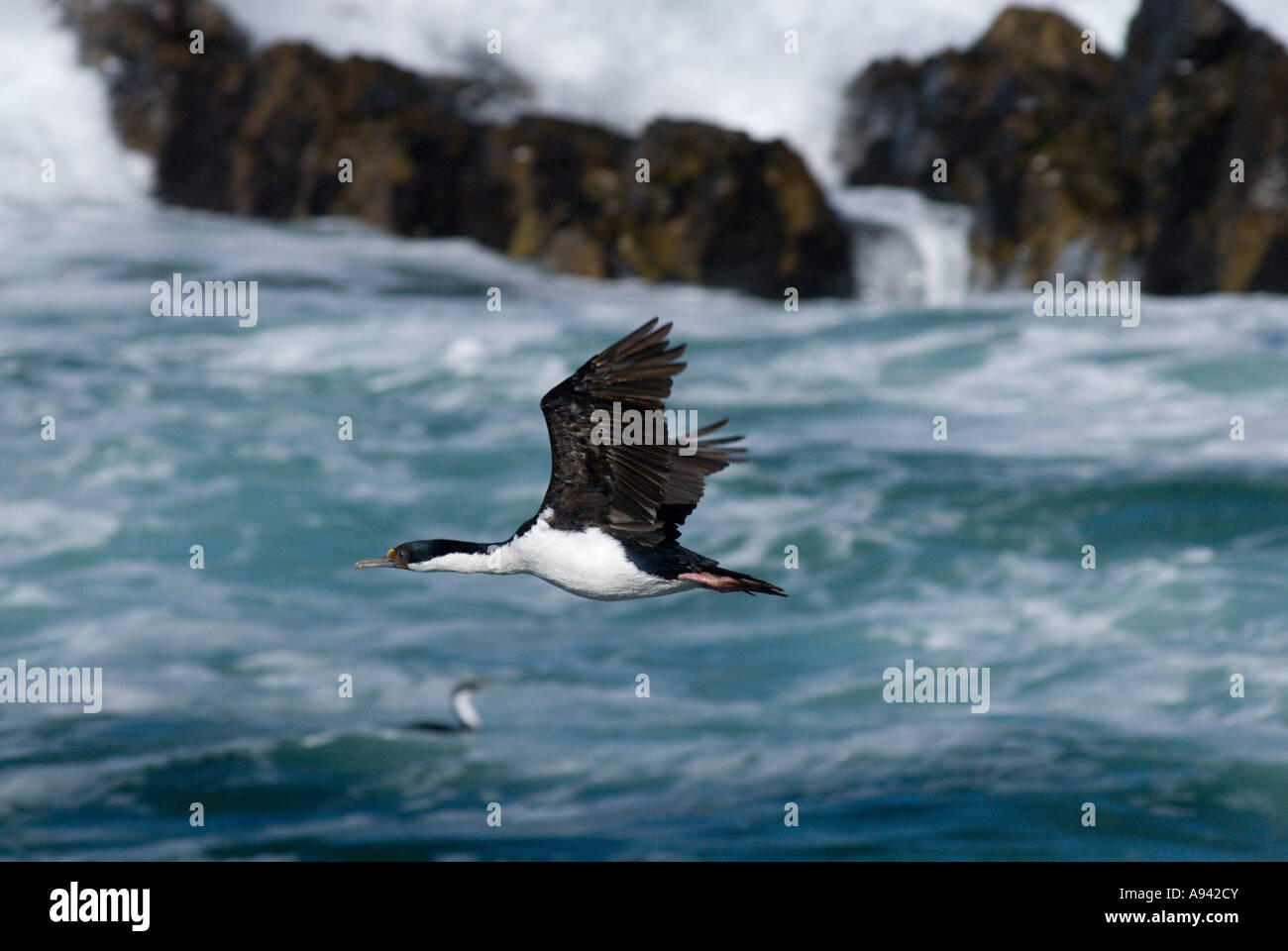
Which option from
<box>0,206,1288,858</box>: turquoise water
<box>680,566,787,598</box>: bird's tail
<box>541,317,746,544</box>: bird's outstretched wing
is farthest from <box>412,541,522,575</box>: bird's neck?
<box>0,206,1288,858</box>: turquoise water

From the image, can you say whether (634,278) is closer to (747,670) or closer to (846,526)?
(846,526)

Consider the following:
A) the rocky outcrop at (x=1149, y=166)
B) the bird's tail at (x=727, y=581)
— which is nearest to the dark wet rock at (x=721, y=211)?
the rocky outcrop at (x=1149, y=166)

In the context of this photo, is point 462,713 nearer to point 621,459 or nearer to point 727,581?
point 621,459

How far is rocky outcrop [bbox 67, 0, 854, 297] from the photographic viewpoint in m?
34.6

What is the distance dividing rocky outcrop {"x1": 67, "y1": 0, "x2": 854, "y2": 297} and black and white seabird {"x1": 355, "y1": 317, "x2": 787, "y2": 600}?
2848 centimetres

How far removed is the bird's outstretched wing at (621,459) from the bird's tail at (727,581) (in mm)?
374

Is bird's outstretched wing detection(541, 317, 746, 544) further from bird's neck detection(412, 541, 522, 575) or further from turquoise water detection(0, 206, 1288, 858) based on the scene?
turquoise water detection(0, 206, 1288, 858)

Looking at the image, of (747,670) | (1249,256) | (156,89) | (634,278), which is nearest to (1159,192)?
(1249,256)

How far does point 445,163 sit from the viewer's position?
3875cm

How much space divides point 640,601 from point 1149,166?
16.8 metres

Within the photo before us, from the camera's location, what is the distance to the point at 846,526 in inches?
932

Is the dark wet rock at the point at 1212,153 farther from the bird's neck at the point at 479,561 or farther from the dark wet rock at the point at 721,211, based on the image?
the bird's neck at the point at 479,561

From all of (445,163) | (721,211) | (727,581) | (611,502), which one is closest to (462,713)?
(611,502)

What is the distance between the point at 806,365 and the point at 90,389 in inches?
504
